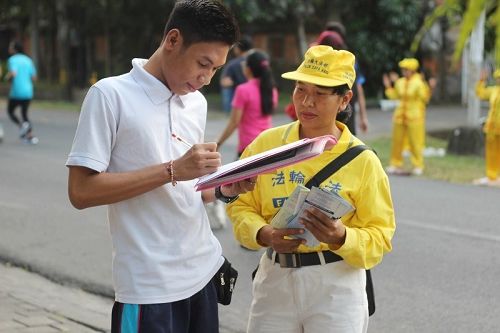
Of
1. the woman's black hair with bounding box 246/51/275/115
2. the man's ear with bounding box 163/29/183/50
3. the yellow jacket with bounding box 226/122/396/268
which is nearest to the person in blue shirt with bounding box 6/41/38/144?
the woman's black hair with bounding box 246/51/275/115

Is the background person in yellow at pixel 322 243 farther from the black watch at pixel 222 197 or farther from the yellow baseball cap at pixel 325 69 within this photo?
the black watch at pixel 222 197

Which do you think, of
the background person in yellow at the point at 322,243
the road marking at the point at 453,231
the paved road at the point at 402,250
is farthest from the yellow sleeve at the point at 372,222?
the road marking at the point at 453,231

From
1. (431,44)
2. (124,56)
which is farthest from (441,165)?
(124,56)

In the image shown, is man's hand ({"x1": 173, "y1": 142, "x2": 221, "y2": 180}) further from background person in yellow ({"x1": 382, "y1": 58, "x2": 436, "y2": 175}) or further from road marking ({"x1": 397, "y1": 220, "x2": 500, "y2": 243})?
background person in yellow ({"x1": 382, "y1": 58, "x2": 436, "y2": 175})

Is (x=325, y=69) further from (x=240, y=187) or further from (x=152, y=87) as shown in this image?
(x=152, y=87)

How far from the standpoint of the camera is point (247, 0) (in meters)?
23.8

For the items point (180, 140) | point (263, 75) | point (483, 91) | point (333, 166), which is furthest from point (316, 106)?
point (483, 91)

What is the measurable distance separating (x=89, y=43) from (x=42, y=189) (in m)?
31.1

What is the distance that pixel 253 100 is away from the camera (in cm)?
711

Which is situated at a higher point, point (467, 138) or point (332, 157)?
point (332, 157)

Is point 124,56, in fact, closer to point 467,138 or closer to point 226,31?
point 467,138

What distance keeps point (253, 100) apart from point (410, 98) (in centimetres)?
544

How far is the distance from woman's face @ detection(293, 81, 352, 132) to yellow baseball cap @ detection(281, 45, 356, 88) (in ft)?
0.11

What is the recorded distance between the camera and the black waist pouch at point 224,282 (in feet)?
9.43
